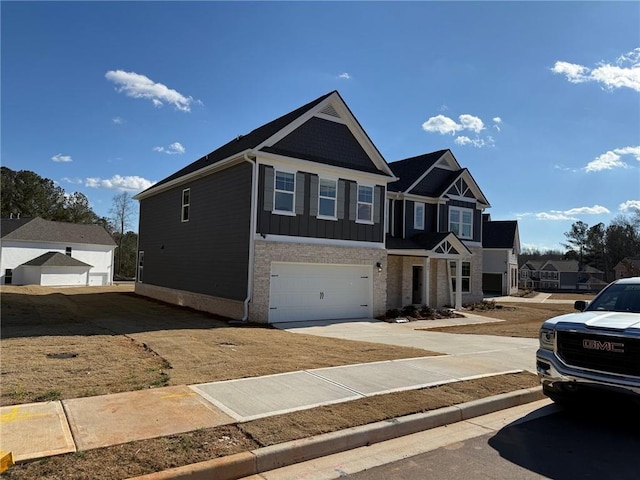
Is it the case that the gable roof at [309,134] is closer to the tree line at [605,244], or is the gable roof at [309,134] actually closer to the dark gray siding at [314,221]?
the dark gray siding at [314,221]

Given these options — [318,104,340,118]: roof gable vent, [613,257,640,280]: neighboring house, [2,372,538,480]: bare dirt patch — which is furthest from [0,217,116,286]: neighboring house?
[613,257,640,280]: neighboring house

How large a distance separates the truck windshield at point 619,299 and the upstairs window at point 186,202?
56.4ft

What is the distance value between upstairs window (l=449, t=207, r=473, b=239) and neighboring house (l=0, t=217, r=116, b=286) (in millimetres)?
30722

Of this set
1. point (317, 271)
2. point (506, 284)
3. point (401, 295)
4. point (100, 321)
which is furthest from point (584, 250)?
point (100, 321)

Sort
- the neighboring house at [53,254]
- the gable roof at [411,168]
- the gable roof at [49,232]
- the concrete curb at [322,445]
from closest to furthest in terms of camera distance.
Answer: the concrete curb at [322,445]
the gable roof at [411,168]
the neighboring house at [53,254]
the gable roof at [49,232]

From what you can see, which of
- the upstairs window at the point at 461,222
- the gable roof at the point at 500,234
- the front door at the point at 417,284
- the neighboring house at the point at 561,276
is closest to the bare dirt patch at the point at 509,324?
the front door at the point at 417,284

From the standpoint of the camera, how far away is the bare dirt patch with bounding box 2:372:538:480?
153 inches

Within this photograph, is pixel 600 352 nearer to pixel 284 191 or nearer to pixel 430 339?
pixel 430 339

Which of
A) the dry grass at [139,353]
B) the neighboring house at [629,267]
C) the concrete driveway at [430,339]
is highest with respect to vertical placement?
the neighboring house at [629,267]

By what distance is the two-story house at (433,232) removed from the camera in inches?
893

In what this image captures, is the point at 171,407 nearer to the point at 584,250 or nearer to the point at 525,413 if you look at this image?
the point at 525,413

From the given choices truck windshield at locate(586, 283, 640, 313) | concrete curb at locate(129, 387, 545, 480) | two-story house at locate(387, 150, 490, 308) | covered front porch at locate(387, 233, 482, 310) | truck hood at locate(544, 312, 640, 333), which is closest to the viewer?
concrete curb at locate(129, 387, 545, 480)

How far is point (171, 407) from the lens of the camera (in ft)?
18.4

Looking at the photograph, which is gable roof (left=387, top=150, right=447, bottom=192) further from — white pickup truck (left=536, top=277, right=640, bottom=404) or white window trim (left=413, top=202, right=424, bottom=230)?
white pickup truck (left=536, top=277, right=640, bottom=404)
